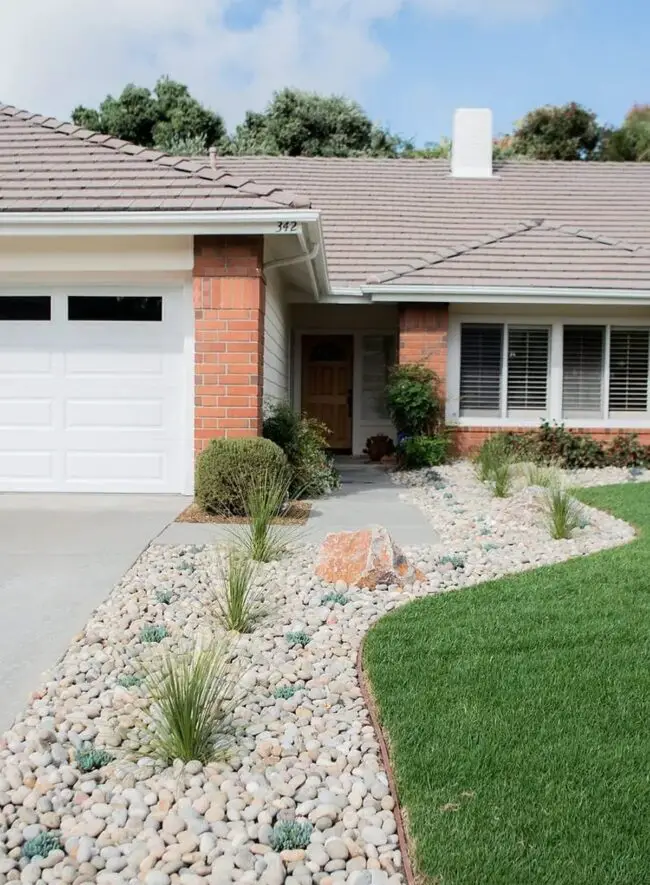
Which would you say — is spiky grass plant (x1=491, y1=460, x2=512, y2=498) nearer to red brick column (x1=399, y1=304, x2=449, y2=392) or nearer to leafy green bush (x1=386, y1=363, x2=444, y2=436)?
leafy green bush (x1=386, y1=363, x2=444, y2=436)

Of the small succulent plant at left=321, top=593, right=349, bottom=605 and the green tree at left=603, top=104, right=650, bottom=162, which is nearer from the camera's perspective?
Result: the small succulent plant at left=321, top=593, right=349, bottom=605

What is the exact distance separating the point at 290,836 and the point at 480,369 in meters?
11.4

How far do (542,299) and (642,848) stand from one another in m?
11.0

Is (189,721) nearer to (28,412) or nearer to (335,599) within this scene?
(335,599)

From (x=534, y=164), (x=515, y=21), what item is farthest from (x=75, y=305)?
(x=534, y=164)

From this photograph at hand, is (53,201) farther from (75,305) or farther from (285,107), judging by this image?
(285,107)

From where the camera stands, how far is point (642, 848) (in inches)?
105

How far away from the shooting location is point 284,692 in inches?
155

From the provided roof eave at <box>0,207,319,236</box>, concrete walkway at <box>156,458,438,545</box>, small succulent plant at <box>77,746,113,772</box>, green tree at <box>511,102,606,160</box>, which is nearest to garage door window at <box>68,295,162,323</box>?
roof eave at <box>0,207,319,236</box>

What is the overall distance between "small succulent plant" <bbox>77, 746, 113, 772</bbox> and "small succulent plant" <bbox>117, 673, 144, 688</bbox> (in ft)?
2.09

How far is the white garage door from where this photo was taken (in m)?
9.43

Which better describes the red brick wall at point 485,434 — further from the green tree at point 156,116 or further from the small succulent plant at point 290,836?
the green tree at point 156,116

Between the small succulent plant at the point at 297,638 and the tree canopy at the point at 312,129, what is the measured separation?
25.4 metres

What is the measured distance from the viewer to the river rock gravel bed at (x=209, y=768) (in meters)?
2.64
